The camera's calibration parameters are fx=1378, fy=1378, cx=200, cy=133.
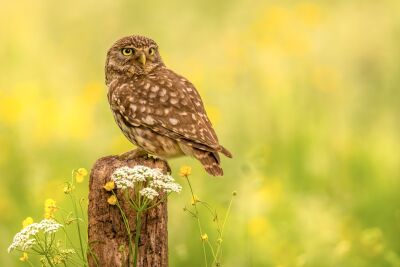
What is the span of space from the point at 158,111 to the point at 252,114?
3.64 metres

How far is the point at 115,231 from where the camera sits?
7113 millimetres

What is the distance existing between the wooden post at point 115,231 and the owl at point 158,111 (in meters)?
0.60

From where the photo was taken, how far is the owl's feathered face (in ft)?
28.2

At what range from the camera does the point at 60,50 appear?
1321 cm

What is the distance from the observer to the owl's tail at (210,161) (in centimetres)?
762

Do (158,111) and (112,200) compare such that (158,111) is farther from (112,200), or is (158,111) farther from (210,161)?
(112,200)

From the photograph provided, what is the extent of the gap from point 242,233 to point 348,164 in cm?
155

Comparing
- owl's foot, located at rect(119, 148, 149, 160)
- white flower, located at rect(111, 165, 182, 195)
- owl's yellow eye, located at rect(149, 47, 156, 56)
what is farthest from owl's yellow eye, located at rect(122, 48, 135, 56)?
white flower, located at rect(111, 165, 182, 195)

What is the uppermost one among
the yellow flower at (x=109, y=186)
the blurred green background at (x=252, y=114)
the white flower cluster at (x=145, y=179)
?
the blurred green background at (x=252, y=114)

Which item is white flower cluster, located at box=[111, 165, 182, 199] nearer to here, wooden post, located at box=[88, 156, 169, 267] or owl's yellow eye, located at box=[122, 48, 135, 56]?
wooden post, located at box=[88, 156, 169, 267]

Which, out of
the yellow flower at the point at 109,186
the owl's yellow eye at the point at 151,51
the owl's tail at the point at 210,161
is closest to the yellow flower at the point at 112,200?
the yellow flower at the point at 109,186

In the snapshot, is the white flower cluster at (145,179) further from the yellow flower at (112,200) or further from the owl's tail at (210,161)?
the owl's tail at (210,161)

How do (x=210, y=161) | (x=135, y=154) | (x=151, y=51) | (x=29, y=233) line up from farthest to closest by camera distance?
(x=151, y=51) < (x=135, y=154) < (x=210, y=161) < (x=29, y=233)

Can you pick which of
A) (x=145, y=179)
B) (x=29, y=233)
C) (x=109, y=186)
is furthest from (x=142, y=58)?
(x=29, y=233)
